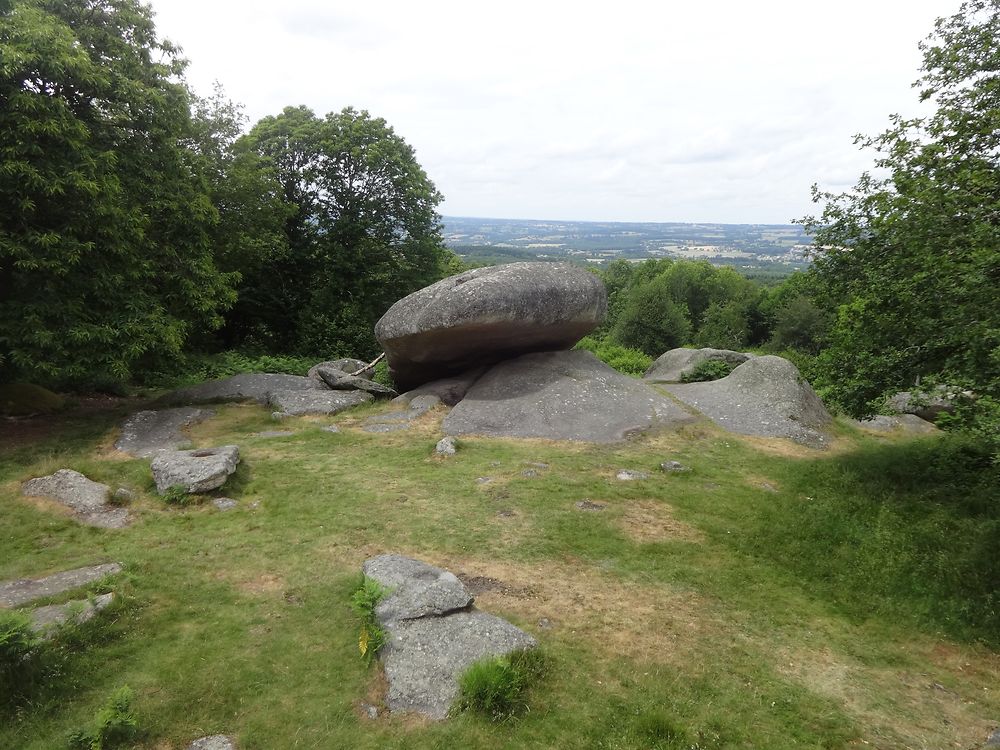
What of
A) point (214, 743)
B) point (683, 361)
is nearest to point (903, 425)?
point (683, 361)

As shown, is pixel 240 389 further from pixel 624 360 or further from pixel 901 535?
pixel 624 360

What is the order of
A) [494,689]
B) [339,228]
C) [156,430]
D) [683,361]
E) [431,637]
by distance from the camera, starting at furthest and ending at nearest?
[339,228] → [683,361] → [156,430] → [431,637] → [494,689]

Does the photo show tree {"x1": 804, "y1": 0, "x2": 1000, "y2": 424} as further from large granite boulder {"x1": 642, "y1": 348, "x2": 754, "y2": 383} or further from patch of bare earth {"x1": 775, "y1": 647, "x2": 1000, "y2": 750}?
large granite boulder {"x1": 642, "y1": 348, "x2": 754, "y2": 383}

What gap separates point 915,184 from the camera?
33.9 ft

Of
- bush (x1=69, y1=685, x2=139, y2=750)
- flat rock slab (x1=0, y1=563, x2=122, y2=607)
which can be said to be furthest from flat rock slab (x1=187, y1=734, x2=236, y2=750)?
flat rock slab (x1=0, y1=563, x2=122, y2=607)

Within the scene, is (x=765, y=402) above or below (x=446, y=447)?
above

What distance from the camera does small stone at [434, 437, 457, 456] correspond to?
13.3m

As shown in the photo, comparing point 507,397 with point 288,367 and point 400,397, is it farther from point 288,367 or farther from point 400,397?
point 288,367

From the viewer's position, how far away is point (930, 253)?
9539 mm

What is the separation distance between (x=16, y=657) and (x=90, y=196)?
10.8 metres

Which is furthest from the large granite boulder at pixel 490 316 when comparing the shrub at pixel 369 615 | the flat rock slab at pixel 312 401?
the shrub at pixel 369 615

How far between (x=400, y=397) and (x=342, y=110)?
16000mm

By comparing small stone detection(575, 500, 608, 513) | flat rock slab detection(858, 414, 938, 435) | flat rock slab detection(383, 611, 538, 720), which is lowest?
flat rock slab detection(858, 414, 938, 435)

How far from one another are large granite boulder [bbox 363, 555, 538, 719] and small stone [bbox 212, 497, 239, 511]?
4125mm
